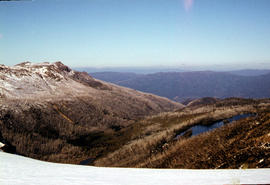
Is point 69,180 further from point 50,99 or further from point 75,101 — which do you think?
point 75,101

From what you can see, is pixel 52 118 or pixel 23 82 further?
pixel 23 82

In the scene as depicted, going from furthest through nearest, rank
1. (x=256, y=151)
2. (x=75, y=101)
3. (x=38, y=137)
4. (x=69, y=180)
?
(x=75, y=101)
(x=38, y=137)
(x=256, y=151)
(x=69, y=180)

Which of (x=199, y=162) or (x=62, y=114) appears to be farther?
(x=62, y=114)

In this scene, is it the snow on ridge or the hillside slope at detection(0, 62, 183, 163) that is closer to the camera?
the hillside slope at detection(0, 62, 183, 163)

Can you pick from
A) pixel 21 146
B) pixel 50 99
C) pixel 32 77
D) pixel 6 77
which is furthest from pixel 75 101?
pixel 21 146

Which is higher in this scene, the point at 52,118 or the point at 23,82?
the point at 23,82

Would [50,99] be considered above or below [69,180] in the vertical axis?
below

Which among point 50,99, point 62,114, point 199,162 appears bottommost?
point 62,114

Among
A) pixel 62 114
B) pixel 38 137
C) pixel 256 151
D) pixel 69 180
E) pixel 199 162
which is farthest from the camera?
pixel 62 114
